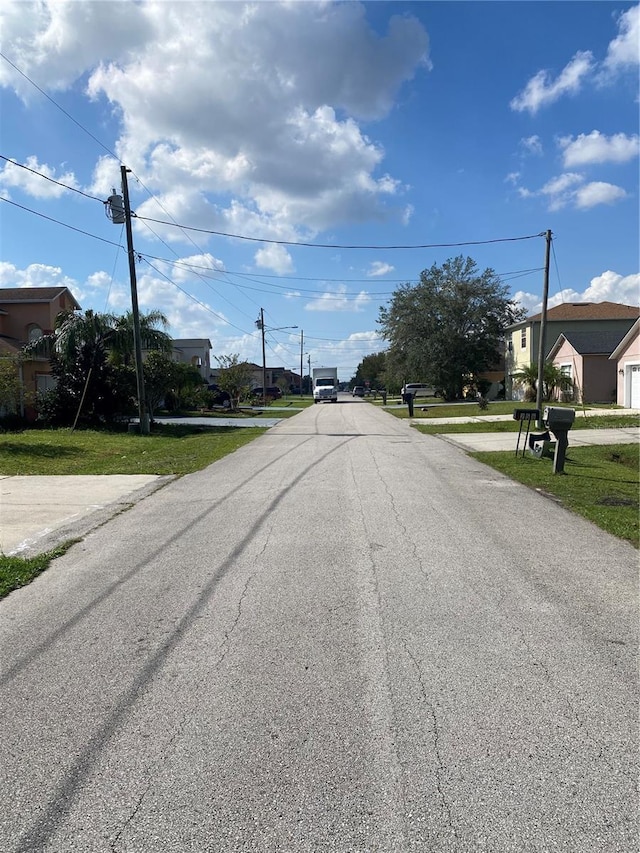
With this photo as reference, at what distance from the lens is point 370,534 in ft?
25.9

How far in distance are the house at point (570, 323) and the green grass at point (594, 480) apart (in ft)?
98.4

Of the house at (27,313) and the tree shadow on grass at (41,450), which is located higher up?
the house at (27,313)

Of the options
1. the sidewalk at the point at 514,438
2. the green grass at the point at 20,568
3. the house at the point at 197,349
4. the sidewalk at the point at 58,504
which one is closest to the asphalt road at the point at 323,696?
the green grass at the point at 20,568

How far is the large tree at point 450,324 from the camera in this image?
51938 mm

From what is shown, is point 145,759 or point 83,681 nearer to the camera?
point 145,759

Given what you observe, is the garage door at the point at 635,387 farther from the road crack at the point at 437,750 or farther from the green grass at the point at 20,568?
the road crack at the point at 437,750

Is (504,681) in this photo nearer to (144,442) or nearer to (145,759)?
(145,759)

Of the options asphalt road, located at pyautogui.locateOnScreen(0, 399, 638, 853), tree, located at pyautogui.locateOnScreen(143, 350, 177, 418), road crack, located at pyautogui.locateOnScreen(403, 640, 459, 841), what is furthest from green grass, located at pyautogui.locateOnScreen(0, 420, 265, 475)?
road crack, located at pyautogui.locateOnScreen(403, 640, 459, 841)

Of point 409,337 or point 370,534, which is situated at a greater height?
point 409,337

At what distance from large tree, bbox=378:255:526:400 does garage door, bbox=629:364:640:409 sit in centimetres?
1919

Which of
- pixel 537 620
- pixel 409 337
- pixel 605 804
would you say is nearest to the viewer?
pixel 605 804

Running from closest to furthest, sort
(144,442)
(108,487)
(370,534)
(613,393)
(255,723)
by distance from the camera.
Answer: (255,723)
(370,534)
(108,487)
(144,442)
(613,393)

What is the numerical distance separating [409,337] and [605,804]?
5147 centimetres

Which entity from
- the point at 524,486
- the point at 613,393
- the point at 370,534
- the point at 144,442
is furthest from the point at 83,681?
the point at 613,393
